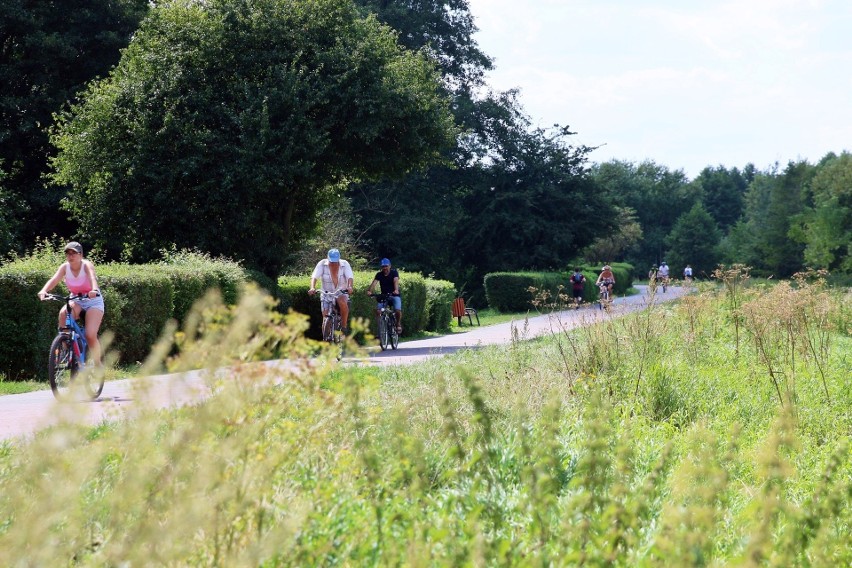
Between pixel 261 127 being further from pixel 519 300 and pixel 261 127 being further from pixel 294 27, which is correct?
pixel 519 300

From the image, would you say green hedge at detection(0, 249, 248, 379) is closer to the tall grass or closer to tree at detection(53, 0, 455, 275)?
tree at detection(53, 0, 455, 275)

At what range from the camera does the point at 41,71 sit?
31.6 metres

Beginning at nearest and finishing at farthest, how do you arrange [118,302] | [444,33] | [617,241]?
[118,302]
[444,33]
[617,241]

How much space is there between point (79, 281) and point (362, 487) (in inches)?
276

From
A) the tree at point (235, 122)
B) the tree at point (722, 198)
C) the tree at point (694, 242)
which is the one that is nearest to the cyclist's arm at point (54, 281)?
the tree at point (235, 122)

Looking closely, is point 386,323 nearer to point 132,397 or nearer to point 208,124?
point 208,124

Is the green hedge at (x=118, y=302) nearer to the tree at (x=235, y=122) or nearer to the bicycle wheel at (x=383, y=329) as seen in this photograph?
the bicycle wheel at (x=383, y=329)

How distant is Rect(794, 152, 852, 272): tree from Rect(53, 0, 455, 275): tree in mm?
54073

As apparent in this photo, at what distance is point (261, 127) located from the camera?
23.6 metres

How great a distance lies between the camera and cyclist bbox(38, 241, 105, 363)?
11.1m

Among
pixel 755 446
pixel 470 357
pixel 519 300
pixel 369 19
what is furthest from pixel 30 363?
pixel 519 300

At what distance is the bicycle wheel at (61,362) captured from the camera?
10.9 meters

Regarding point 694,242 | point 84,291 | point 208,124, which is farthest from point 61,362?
point 694,242

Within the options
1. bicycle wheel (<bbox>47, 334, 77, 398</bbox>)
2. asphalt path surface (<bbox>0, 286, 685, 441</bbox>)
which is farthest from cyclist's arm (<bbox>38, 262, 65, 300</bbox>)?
asphalt path surface (<bbox>0, 286, 685, 441</bbox>)
